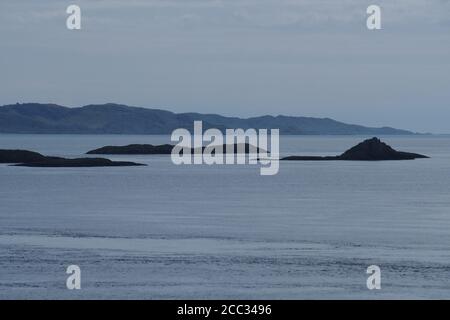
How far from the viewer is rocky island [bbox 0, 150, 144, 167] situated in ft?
356

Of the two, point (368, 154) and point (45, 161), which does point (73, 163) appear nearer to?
point (45, 161)

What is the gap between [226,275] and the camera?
95.6 feet

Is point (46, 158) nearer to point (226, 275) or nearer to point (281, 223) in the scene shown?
point (281, 223)

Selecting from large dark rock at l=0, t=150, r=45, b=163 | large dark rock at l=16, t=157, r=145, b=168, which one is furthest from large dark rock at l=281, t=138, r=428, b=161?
large dark rock at l=0, t=150, r=45, b=163

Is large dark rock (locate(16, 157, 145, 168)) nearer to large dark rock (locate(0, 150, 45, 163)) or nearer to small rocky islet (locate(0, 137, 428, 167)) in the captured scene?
small rocky islet (locate(0, 137, 428, 167))

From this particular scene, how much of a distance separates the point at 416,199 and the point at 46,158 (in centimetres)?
6029

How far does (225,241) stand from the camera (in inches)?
1465

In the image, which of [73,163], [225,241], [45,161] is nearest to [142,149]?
[73,163]

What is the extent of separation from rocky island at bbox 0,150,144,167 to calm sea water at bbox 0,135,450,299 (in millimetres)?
35992

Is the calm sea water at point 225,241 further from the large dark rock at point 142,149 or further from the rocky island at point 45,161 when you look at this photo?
the large dark rock at point 142,149

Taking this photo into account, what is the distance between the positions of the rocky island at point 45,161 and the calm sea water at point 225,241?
3599 cm

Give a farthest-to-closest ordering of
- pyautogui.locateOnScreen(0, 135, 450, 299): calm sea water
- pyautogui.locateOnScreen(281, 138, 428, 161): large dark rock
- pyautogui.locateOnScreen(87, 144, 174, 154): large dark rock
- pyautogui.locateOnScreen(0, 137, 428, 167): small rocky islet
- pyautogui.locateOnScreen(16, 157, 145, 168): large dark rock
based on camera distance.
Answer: pyautogui.locateOnScreen(87, 144, 174, 154): large dark rock
pyautogui.locateOnScreen(281, 138, 428, 161): large dark rock
pyautogui.locateOnScreen(0, 137, 428, 167): small rocky islet
pyautogui.locateOnScreen(16, 157, 145, 168): large dark rock
pyautogui.locateOnScreen(0, 135, 450, 299): calm sea water
